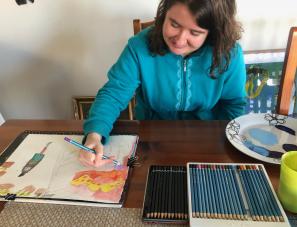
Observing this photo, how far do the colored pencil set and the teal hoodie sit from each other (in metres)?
0.36

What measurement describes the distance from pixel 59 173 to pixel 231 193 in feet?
1.34

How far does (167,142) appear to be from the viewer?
87 cm

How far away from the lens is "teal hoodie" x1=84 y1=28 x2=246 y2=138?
3.32 ft

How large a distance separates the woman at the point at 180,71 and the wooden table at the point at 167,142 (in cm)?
10

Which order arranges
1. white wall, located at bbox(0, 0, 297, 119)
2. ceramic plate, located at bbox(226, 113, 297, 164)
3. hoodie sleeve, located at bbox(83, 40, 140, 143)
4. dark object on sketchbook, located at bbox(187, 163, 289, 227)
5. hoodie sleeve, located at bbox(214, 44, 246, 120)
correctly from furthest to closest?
1. white wall, located at bbox(0, 0, 297, 119)
2. hoodie sleeve, located at bbox(214, 44, 246, 120)
3. hoodie sleeve, located at bbox(83, 40, 140, 143)
4. ceramic plate, located at bbox(226, 113, 297, 164)
5. dark object on sketchbook, located at bbox(187, 163, 289, 227)

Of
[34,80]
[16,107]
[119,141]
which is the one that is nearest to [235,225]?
[119,141]

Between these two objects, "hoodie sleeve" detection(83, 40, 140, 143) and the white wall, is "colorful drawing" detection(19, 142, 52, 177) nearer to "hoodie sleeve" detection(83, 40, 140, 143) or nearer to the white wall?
"hoodie sleeve" detection(83, 40, 140, 143)

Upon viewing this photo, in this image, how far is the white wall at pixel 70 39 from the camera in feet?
4.81

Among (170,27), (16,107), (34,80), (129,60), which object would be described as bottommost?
(16,107)

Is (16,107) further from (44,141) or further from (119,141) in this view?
(119,141)

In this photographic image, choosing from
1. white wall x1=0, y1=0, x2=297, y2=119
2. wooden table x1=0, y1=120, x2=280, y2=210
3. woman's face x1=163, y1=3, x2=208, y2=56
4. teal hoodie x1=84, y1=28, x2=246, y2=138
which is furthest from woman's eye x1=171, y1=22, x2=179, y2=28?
white wall x1=0, y1=0, x2=297, y2=119

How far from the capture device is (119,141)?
0.88m

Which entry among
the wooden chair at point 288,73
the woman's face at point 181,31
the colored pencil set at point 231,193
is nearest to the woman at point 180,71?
the woman's face at point 181,31

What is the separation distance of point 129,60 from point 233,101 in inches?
15.3
